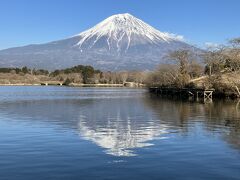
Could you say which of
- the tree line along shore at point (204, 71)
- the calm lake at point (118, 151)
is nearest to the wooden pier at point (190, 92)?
the tree line along shore at point (204, 71)

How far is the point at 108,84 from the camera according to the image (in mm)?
169375

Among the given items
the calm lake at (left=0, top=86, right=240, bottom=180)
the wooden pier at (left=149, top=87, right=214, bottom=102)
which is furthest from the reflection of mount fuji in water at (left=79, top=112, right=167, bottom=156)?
the wooden pier at (left=149, top=87, right=214, bottom=102)

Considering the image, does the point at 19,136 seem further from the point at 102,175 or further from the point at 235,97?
the point at 235,97

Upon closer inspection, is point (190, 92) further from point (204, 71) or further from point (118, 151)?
point (118, 151)

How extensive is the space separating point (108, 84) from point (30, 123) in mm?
143375

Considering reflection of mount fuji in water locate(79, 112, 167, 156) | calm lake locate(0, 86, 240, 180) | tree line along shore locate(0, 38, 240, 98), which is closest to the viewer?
calm lake locate(0, 86, 240, 180)

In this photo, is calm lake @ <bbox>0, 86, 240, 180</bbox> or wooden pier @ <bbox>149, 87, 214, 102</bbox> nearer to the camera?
calm lake @ <bbox>0, 86, 240, 180</bbox>

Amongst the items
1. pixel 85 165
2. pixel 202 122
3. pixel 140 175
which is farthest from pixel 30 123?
pixel 140 175

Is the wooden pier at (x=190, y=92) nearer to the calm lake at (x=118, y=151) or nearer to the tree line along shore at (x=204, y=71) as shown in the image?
the tree line along shore at (x=204, y=71)

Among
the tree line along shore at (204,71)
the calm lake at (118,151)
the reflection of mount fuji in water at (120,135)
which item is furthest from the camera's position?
the tree line along shore at (204,71)

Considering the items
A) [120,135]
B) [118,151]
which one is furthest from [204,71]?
[118,151]

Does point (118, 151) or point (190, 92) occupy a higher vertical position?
point (190, 92)

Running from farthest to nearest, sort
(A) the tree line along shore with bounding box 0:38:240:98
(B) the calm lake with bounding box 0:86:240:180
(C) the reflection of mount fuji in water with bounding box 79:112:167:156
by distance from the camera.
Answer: (A) the tree line along shore with bounding box 0:38:240:98 → (C) the reflection of mount fuji in water with bounding box 79:112:167:156 → (B) the calm lake with bounding box 0:86:240:180

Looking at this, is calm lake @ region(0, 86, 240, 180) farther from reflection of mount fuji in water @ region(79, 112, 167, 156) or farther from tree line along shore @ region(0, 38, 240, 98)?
tree line along shore @ region(0, 38, 240, 98)
